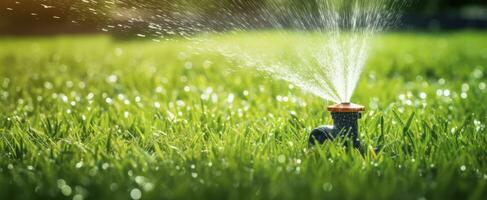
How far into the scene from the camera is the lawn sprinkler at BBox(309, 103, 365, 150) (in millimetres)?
2445

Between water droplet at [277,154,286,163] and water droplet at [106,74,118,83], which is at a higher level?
water droplet at [277,154,286,163]

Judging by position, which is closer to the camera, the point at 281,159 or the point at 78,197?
the point at 78,197

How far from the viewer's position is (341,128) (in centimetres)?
248

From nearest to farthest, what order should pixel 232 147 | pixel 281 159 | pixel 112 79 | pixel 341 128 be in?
pixel 281 159 < pixel 232 147 < pixel 341 128 < pixel 112 79

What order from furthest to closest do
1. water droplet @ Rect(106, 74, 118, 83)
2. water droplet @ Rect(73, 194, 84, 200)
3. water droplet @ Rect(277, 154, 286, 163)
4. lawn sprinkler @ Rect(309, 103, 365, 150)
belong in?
water droplet @ Rect(106, 74, 118, 83) < lawn sprinkler @ Rect(309, 103, 365, 150) < water droplet @ Rect(277, 154, 286, 163) < water droplet @ Rect(73, 194, 84, 200)

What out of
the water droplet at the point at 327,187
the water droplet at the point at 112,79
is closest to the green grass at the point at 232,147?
the water droplet at the point at 327,187

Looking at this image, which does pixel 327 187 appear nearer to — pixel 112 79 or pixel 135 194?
pixel 135 194

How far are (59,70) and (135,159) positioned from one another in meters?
4.50

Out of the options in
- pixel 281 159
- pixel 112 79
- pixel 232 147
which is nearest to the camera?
pixel 281 159

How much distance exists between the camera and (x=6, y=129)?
2.86m

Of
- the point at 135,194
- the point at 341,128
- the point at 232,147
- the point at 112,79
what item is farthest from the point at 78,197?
the point at 112,79

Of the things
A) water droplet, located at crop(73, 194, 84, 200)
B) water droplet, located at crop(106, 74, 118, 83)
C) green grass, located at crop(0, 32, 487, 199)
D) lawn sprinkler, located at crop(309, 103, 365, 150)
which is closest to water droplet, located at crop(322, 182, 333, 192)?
green grass, located at crop(0, 32, 487, 199)

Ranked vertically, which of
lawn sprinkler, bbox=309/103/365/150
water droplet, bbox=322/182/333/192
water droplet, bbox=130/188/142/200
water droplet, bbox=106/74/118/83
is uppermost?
lawn sprinkler, bbox=309/103/365/150

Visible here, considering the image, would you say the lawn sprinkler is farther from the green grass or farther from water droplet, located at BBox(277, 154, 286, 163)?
water droplet, located at BBox(277, 154, 286, 163)
